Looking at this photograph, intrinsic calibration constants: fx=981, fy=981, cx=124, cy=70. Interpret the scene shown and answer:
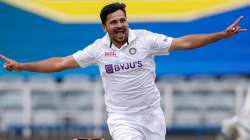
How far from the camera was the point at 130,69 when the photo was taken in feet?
31.1

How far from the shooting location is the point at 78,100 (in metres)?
18.5

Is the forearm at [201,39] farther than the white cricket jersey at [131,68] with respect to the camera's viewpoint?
No

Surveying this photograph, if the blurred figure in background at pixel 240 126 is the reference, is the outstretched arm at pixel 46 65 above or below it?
above

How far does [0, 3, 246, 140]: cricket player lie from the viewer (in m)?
9.45

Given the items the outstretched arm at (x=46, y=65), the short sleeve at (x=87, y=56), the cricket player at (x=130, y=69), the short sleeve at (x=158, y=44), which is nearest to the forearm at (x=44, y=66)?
the outstretched arm at (x=46, y=65)

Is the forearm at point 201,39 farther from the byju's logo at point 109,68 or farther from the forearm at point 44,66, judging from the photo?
the forearm at point 44,66

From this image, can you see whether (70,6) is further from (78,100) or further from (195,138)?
(195,138)

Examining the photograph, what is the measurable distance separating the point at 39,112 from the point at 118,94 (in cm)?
903

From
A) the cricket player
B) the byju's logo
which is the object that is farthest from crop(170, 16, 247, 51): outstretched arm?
the byju's logo

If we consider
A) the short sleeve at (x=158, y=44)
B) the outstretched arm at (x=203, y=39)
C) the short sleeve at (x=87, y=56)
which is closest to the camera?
the outstretched arm at (x=203, y=39)

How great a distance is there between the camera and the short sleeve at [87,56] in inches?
381

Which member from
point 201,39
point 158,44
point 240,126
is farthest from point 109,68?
point 240,126

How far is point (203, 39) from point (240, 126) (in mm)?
5062

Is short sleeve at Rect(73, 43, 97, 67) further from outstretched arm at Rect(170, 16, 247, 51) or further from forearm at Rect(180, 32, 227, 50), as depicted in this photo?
forearm at Rect(180, 32, 227, 50)
